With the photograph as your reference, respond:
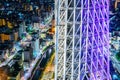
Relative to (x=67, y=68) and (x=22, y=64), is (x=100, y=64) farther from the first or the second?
(x=22, y=64)

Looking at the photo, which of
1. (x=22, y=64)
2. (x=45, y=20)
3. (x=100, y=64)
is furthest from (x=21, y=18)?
(x=100, y=64)

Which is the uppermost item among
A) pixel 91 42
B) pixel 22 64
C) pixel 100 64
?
pixel 91 42

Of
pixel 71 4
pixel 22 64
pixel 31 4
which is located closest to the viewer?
pixel 71 4

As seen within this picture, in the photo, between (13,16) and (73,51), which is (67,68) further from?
(13,16)

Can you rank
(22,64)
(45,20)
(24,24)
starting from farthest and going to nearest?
(45,20)
(24,24)
(22,64)

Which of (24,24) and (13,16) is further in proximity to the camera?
(13,16)

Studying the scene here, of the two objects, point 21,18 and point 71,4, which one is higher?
point 71,4

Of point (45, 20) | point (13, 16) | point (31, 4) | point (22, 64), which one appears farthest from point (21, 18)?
point (22, 64)
